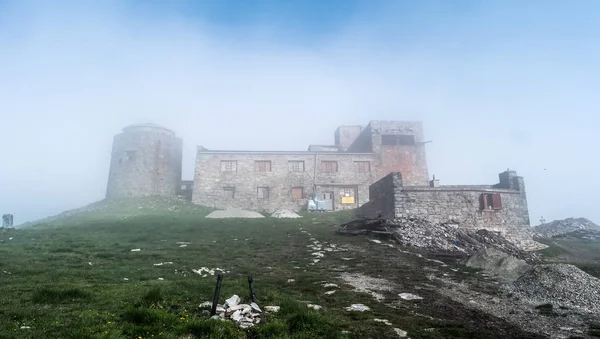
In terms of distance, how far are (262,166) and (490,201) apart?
29580mm

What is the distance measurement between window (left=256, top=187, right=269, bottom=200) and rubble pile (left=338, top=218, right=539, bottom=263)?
2341 centimetres

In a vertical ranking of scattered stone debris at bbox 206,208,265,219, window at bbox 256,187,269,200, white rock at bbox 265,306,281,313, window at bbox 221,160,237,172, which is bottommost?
white rock at bbox 265,306,281,313

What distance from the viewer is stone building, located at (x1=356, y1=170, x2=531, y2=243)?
24297 millimetres

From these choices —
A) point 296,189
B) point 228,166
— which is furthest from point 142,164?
point 296,189

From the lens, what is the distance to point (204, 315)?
6.84 m

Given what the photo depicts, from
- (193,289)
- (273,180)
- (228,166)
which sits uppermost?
(228,166)

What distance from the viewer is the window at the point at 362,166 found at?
157ft

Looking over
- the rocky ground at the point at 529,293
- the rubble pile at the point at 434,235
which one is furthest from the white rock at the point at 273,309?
the rubble pile at the point at 434,235

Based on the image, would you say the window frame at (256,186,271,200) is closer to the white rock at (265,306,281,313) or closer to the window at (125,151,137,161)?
the window at (125,151,137,161)

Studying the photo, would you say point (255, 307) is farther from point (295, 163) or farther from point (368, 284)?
point (295, 163)

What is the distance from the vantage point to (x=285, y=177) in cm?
4659

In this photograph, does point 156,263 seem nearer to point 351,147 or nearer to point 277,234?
point 277,234

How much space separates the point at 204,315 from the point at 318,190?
3952cm

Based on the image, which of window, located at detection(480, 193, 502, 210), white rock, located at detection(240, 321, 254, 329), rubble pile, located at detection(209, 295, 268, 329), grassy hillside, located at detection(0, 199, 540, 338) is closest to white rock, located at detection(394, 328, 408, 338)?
grassy hillside, located at detection(0, 199, 540, 338)
